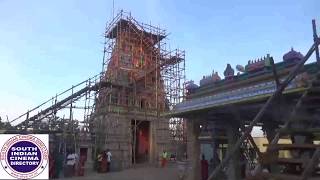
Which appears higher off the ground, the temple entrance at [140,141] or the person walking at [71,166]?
the temple entrance at [140,141]

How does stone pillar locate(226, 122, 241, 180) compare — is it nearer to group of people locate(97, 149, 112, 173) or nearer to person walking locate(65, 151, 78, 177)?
group of people locate(97, 149, 112, 173)

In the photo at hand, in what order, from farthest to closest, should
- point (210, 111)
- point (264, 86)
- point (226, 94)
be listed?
point (210, 111)
point (226, 94)
point (264, 86)

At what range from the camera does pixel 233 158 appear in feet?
54.8

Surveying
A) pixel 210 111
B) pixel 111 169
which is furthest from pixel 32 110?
pixel 210 111

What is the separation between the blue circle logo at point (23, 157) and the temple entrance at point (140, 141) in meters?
26.8

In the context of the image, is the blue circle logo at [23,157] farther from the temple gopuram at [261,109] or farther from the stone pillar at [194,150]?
the stone pillar at [194,150]

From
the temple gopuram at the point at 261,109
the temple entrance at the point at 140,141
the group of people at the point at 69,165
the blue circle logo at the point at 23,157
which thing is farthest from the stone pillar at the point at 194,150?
the temple entrance at the point at 140,141

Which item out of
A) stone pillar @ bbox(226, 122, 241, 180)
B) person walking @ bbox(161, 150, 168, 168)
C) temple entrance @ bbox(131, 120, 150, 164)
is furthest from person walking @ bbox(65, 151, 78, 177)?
stone pillar @ bbox(226, 122, 241, 180)

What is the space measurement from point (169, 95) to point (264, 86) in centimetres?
2363

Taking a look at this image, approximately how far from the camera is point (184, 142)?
35.6 metres

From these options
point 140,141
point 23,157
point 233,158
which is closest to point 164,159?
point 140,141

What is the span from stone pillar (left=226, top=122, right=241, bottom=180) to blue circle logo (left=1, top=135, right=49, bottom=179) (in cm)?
Result: 1110

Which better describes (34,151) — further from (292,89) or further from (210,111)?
(210,111)

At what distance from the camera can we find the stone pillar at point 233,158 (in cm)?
1691
